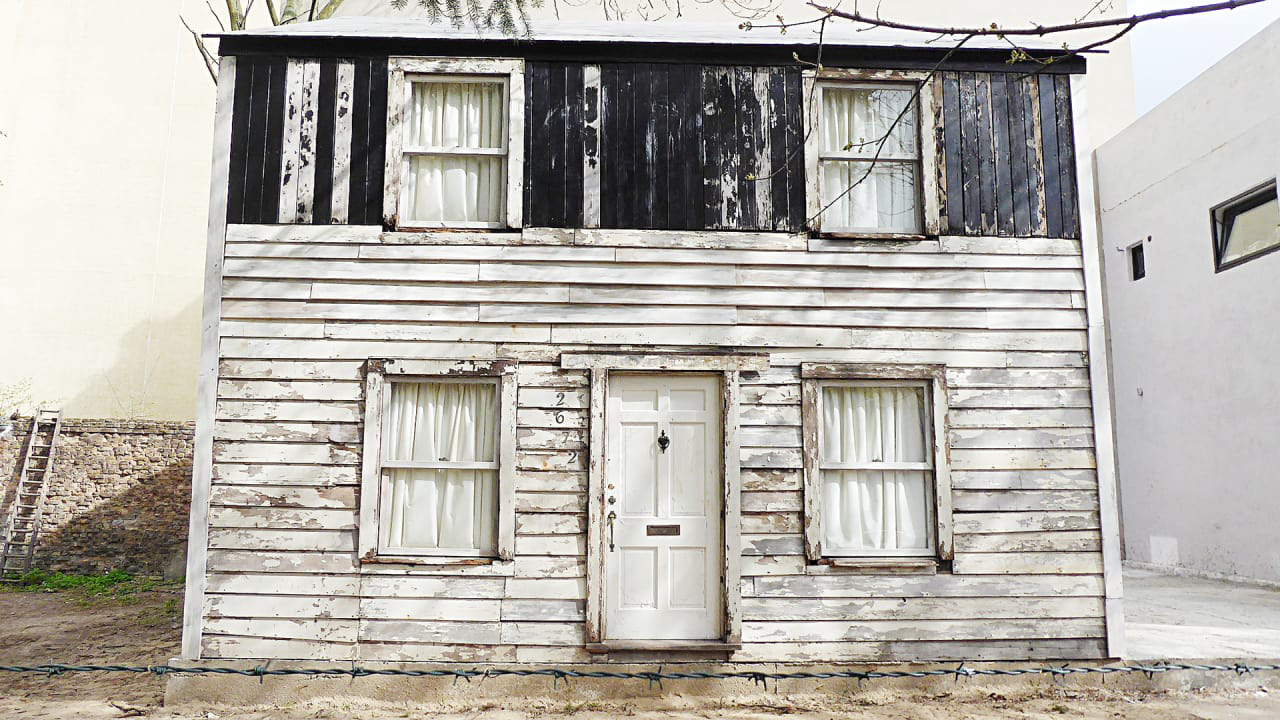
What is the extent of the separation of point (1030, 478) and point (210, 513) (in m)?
6.40

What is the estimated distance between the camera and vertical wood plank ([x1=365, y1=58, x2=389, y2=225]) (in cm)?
659

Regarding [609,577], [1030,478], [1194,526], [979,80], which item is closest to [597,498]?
[609,577]

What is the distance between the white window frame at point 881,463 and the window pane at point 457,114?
3.31 m

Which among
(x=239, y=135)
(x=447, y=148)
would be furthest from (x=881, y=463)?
(x=239, y=135)

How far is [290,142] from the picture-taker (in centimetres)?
662

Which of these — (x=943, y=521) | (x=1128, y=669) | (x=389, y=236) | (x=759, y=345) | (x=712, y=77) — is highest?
(x=712, y=77)

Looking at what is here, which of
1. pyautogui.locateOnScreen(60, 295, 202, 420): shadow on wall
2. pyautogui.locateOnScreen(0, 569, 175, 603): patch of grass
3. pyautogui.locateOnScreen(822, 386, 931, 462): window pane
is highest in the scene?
pyautogui.locateOnScreen(60, 295, 202, 420): shadow on wall

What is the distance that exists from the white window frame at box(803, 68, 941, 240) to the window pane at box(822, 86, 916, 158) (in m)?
0.06

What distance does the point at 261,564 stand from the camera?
620 cm

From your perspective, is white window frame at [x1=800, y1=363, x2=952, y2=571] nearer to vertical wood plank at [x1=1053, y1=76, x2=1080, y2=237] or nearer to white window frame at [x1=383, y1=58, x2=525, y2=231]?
vertical wood plank at [x1=1053, y1=76, x2=1080, y2=237]

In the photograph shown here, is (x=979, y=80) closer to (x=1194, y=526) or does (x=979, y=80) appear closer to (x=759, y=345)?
(x=759, y=345)

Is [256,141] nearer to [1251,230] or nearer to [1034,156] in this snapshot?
[1034,156]

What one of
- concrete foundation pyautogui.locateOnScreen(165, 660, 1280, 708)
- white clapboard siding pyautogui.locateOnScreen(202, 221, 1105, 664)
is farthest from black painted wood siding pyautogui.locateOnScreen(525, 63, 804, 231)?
concrete foundation pyautogui.locateOnScreen(165, 660, 1280, 708)

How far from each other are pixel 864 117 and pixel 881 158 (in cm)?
41
